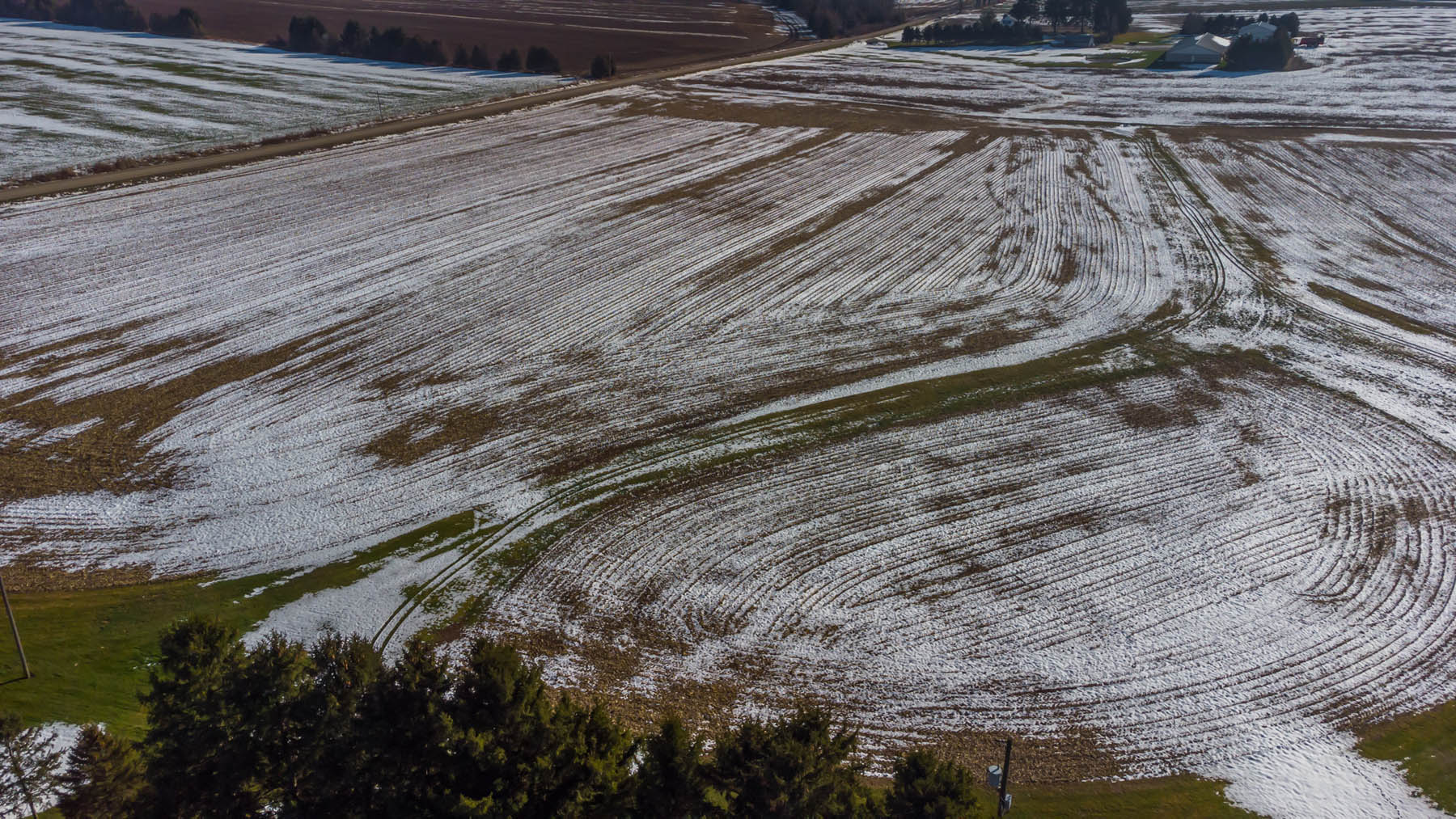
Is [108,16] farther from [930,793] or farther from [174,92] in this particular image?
[930,793]

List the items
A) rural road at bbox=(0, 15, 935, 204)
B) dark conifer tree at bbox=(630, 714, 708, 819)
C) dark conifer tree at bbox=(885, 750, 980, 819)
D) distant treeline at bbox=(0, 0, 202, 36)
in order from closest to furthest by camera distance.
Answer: dark conifer tree at bbox=(885, 750, 980, 819) → dark conifer tree at bbox=(630, 714, 708, 819) → rural road at bbox=(0, 15, 935, 204) → distant treeline at bbox=(0, 0, 202, 36)

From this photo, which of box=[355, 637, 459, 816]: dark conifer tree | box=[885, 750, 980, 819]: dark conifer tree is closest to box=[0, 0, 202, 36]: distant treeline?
box=[355, 637, 459, 816]: dark conifer tree

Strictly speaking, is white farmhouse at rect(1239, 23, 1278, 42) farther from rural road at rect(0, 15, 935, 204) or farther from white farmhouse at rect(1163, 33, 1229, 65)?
rural road at rect(0, 15, 935, 204)

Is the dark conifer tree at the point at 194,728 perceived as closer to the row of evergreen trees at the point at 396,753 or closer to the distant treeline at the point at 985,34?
the row of evergreen trees at the point at 396,753

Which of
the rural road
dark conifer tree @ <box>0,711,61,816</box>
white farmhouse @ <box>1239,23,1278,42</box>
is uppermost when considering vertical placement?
white farmhouse @ <box>1239,23,1278,42</box>

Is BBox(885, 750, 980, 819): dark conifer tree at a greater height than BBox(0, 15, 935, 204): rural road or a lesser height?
lesser

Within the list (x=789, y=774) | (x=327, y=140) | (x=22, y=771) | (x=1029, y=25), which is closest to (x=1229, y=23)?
(x=1029, y=25)
